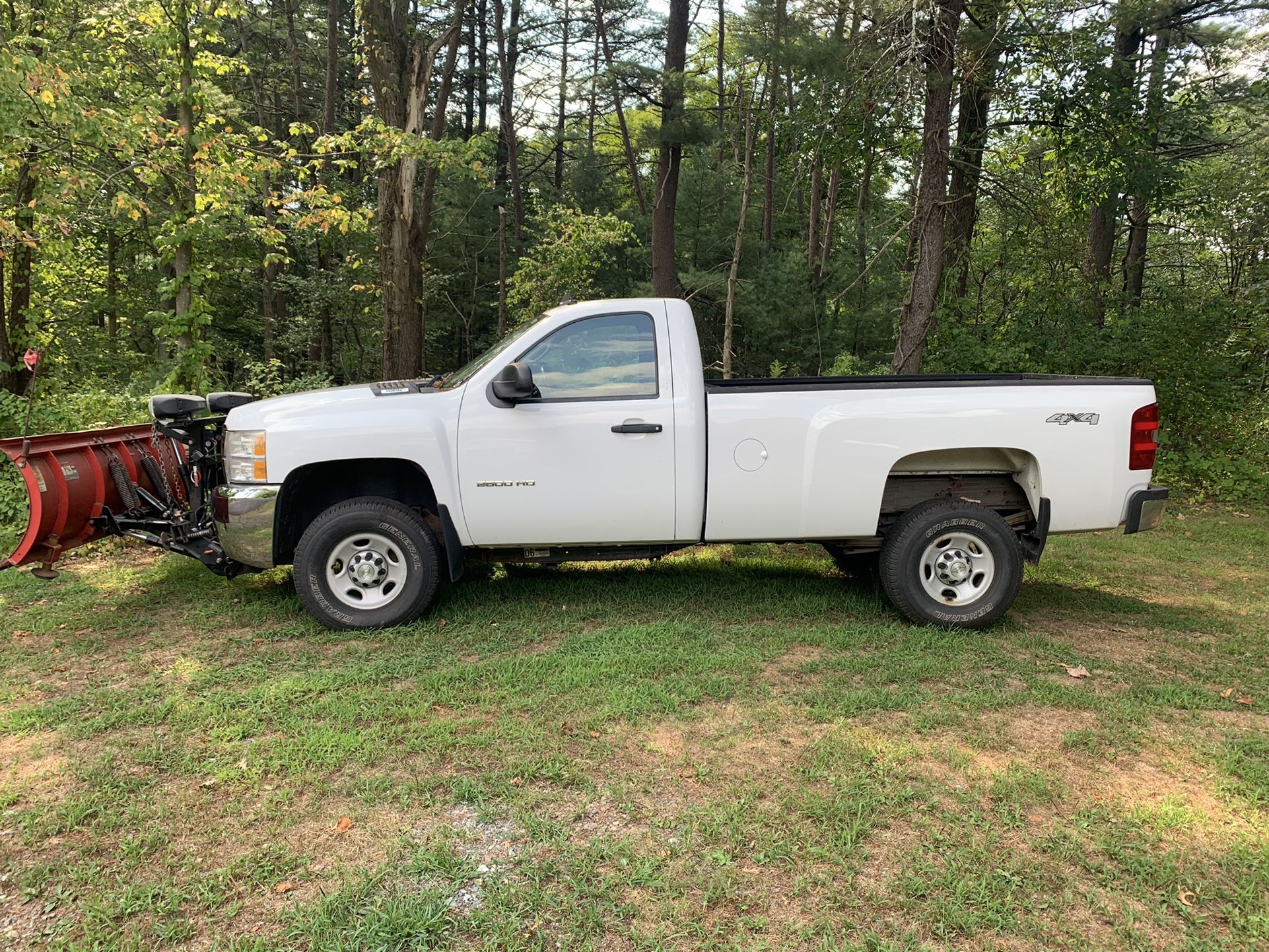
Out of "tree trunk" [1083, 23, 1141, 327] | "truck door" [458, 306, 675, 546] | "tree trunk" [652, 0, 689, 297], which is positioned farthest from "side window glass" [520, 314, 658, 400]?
"tree trunk" [652, 0, 689, 297]

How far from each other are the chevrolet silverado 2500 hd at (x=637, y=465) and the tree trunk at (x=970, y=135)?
5030 mm

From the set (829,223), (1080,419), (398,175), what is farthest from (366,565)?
(829,223)

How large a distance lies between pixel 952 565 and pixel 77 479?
551cm

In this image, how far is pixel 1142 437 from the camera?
4574 millimetres

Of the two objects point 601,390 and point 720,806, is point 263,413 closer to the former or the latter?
point 601,390

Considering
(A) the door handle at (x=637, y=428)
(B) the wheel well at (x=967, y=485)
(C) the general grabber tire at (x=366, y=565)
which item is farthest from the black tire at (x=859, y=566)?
(C) the general grabber tire at (x=366, y=565)

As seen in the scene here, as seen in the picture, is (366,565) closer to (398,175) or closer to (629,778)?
(629,778)

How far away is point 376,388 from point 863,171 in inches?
414

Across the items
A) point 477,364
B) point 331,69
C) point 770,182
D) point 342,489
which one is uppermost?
point 331,69

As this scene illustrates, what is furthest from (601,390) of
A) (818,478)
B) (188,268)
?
(188,268)

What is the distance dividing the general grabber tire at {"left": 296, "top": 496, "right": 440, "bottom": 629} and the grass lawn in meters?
0.18

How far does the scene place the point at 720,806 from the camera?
2.87m

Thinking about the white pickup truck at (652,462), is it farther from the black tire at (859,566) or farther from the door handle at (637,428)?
the black tire at (859,566)

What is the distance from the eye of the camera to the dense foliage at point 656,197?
8422 mm
